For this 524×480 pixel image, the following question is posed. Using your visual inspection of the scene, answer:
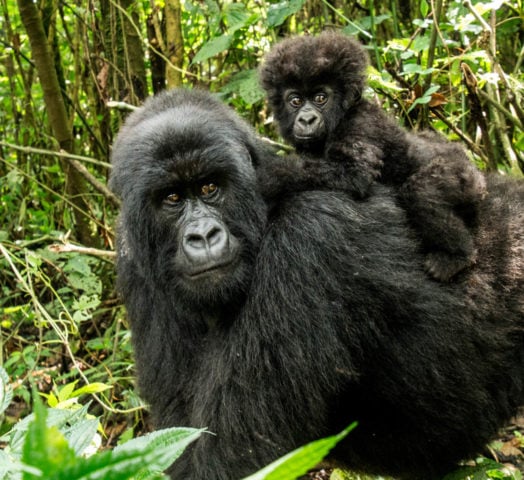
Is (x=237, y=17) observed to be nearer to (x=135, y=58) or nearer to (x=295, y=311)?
(x=135, y=58)

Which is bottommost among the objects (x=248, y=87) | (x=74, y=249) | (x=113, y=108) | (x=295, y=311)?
(x=74, y=249)

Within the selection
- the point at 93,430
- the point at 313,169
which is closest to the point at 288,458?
the point at 93,430

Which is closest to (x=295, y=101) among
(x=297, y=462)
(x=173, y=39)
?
(x=173, y=39)

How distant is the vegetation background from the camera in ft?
13.3

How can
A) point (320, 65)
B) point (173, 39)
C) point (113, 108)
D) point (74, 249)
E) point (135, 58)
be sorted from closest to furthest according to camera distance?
1. point (320, 65)
2. point (74, 249)
3. point (173, 39)
4. point (113, 108)
5. point (135, 58)

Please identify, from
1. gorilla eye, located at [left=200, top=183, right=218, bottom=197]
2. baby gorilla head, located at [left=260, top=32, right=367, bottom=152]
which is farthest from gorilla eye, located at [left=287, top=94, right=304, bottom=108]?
gorilla eye, located at [left=200, top=183, right=218, bottom=197]

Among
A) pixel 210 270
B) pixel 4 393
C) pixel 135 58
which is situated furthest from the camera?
pixel 135 58

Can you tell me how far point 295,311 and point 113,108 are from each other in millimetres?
3262

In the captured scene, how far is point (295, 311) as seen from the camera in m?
2.66

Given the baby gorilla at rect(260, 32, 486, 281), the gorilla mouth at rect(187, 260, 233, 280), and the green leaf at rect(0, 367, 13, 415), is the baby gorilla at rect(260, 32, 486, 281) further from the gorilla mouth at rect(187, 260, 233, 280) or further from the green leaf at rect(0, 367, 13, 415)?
the green leaf at rect(0, 367, 13, 415)

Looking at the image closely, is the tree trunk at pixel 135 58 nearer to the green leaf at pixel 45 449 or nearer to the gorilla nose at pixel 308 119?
the gorilla nose at pixel 308 119

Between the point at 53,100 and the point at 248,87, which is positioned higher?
the point at 248,87

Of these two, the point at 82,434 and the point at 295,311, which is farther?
the point at 295,311

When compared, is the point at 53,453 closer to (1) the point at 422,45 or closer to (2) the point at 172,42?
(1) the point at 422,45
